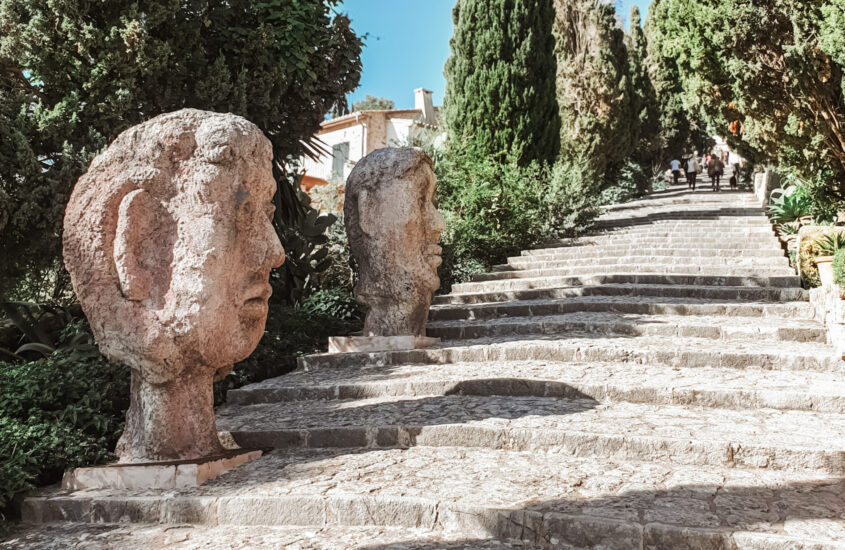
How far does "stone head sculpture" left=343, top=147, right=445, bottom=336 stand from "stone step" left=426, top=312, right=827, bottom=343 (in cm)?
90

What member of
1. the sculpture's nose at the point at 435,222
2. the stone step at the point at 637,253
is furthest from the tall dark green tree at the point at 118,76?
the stone step at the point at 637,253

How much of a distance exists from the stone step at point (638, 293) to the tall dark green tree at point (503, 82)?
4863 mm

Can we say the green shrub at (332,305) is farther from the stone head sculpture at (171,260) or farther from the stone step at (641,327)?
the stone head sculpture at (171,260)

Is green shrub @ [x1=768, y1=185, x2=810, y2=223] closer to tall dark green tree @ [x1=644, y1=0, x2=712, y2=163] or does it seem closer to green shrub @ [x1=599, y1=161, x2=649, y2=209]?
green shrub @ [x1=599, y1=161, x2=649, y2=209]

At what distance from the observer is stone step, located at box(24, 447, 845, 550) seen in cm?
312

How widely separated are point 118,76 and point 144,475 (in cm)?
472

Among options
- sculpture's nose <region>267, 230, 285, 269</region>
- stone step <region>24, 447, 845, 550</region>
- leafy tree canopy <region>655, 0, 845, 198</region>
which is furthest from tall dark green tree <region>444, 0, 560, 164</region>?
stone step <region>24, 447, 845, 550</region>

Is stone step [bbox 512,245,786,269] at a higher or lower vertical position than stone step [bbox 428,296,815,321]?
higher

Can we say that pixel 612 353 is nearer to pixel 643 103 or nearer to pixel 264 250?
pixel 264 250

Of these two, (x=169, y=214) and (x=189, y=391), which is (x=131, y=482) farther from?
(x=169, y=214)

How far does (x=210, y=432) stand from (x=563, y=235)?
1079 centimetres

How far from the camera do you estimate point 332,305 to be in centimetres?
890

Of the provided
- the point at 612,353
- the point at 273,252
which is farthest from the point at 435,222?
the point at 273,252

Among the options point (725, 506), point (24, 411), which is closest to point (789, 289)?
point (725, 506)
